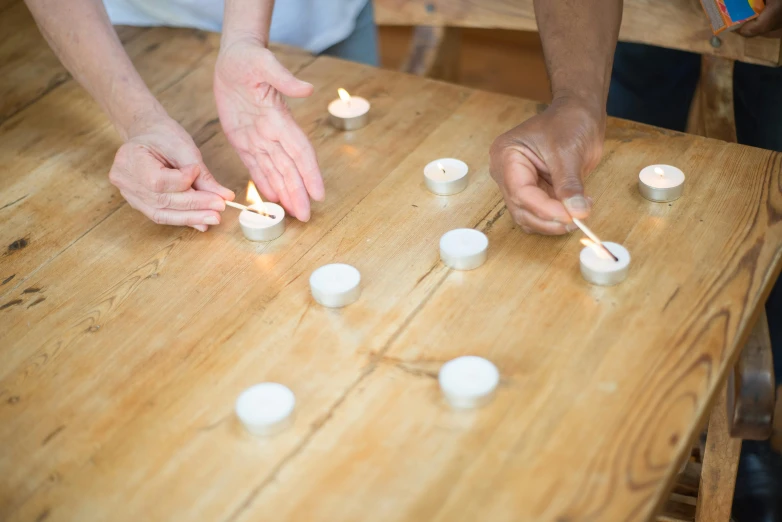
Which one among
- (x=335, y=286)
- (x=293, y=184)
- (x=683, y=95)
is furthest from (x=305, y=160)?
(x=683, y=95)

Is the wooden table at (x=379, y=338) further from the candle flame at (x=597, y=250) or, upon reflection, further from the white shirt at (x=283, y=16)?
the white shirt at (x=283, y=16)

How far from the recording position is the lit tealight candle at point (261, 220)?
3.63 ft

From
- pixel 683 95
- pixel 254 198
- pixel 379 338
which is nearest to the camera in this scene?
pixel 379 338

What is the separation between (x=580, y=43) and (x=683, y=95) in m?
0.77

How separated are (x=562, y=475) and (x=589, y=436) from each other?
2.2 inches

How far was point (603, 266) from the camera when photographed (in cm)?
96

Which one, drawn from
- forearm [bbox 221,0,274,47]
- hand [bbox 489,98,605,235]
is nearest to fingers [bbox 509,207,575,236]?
hand [bbox 489,98,605,235]

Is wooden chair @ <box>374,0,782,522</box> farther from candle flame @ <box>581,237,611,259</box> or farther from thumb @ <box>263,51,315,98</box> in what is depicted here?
thumb @ <box>263,51,315,98</box>

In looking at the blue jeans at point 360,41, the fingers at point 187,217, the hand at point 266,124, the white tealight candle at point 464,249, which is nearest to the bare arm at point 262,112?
the hand at point 266,124

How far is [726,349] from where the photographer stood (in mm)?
875

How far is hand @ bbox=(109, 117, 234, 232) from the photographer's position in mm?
1137

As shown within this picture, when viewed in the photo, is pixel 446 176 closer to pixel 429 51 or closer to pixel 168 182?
pixel 168 182

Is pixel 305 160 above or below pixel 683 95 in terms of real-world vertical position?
above

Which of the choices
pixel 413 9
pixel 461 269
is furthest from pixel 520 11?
pixel 461 269
